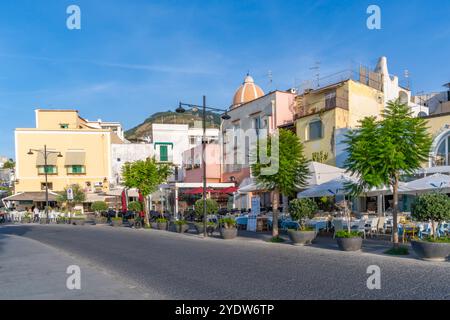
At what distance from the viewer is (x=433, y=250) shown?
11070mm

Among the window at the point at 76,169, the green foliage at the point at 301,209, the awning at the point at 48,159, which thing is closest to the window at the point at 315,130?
the green foliage at the point at 301,209

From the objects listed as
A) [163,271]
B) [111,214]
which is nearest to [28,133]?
[111,214]

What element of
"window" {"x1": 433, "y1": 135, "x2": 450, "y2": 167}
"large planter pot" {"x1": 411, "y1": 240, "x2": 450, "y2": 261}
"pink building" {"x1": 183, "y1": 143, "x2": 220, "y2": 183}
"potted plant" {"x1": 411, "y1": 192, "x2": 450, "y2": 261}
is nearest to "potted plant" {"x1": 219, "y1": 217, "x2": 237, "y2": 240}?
"potted plant" {"x1": 411, "y1": 192, "x2": 450, "y2": 261}

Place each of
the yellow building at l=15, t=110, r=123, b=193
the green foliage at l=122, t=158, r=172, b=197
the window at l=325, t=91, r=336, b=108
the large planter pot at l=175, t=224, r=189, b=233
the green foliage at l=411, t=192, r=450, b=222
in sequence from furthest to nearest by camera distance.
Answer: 1. the yellow building at l=15, t=110, r=123, b=193
2. the window at l=325, t=91, r=336, b=108
3. the green foliage at l=122, t=158, r=172, b=197
4. the large planter pot at l=175, t=224, r=189, b=233
5. the green foliage at l=411, t=192, r=450, b=222

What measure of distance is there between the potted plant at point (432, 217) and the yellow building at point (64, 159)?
45695mm

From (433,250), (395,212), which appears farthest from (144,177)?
(433,250)

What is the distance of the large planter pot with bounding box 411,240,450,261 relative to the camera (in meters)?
11.0

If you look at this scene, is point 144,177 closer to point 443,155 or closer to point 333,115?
point 333,115

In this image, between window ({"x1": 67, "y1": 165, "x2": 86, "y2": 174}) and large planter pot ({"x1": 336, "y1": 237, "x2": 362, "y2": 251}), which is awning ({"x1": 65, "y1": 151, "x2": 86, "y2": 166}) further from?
large planter pot ({"x1": 336, "y1": 237, "x2": 362, "y2": 251})

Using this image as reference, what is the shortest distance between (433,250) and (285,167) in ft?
23.5

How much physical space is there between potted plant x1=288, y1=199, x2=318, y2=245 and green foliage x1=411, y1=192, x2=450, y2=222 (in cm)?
436
